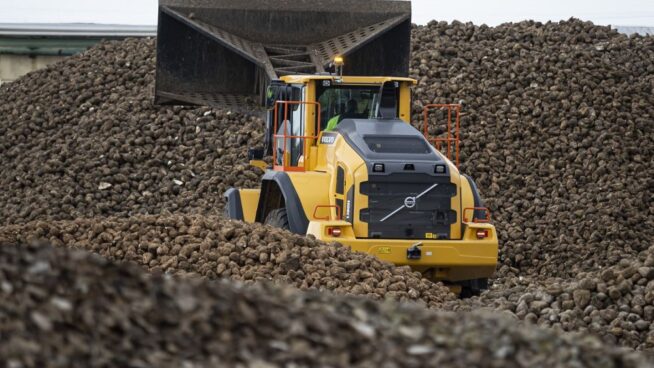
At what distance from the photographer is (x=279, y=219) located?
1321 centimetres

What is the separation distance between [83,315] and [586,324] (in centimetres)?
589

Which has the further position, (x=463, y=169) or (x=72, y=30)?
(x=72, y=30)

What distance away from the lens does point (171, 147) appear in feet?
69.5

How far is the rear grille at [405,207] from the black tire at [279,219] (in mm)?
1029

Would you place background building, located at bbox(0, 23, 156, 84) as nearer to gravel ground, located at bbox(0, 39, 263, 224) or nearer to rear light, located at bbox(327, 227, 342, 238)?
gravel ground, located at bbox(0, 39, 263, 224)

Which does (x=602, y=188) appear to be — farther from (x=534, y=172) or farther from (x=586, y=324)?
(x=586, y=324)

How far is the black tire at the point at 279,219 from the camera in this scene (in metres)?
13.1

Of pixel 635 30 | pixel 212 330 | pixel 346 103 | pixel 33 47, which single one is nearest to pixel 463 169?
pixel 346 103

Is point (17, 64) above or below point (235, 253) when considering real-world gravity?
above

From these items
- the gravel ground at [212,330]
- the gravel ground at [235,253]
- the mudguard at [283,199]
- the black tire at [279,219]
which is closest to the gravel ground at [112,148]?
the mudguard at [283,199]

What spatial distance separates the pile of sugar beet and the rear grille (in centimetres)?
74

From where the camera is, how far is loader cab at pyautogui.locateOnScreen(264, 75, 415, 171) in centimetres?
1323

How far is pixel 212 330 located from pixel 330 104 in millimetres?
8294

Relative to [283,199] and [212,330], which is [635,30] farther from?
[212,330]
